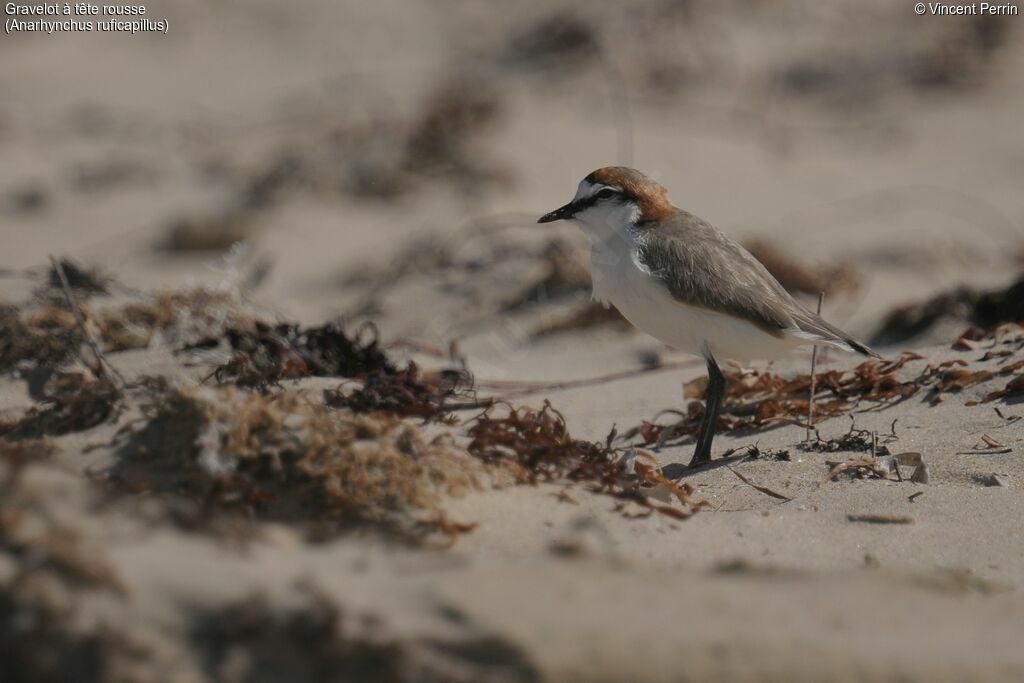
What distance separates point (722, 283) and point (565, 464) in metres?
1.15

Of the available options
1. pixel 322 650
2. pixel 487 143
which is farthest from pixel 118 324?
pixel 487 143

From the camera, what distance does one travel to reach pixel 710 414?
498 centimetres

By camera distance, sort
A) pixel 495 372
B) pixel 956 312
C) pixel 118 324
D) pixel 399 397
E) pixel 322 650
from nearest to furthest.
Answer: pixel 322 650 → pixel 399 397 → pixel 118 324 → pixel 495 372 → pixel 956 312

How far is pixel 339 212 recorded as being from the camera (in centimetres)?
1078

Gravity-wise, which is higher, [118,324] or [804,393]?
[118,324]

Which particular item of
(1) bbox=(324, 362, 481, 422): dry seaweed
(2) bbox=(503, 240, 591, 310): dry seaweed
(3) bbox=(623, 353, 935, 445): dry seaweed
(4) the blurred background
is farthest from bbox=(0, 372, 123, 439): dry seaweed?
(2) bbox=(503, 240, 591, 310): dry seaweed

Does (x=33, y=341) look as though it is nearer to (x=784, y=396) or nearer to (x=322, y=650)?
(x=322, y=650)

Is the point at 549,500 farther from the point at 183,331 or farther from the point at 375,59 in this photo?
the point at 375,59

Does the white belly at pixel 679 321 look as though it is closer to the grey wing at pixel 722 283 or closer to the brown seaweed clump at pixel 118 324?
the grey wing at pixel 722 283

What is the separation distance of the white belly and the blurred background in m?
2.95

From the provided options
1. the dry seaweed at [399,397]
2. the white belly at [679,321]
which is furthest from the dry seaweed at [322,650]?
the white belly at [679,321]

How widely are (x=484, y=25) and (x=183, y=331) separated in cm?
983

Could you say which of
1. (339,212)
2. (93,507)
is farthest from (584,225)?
(339,212)

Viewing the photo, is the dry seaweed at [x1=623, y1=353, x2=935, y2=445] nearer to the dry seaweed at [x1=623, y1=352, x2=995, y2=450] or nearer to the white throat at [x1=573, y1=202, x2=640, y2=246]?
the dry seaweed at [x1=623, y1=352, x2=995, y2=450]
